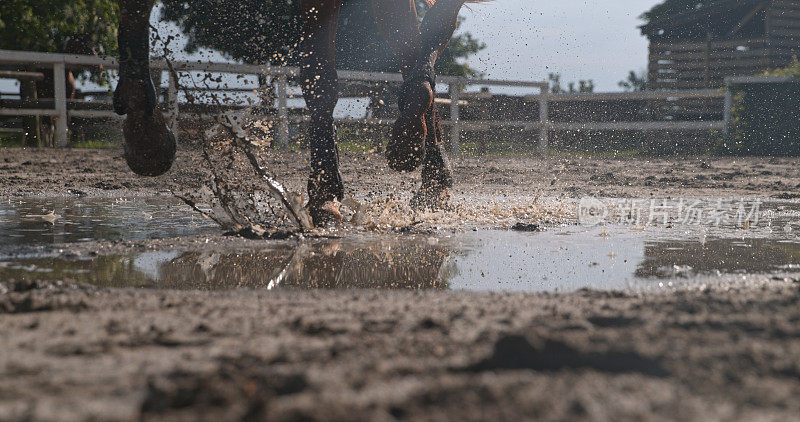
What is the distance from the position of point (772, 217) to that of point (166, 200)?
4.06m

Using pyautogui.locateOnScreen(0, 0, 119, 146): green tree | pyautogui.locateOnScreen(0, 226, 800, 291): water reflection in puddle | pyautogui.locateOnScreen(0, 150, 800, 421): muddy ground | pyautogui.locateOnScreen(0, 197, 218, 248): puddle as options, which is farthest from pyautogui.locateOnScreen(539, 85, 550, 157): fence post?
pyautogui.locateOnScreen(0, 0, 119, 146): green tree

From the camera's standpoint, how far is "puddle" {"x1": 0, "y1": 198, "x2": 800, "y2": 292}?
2379mm

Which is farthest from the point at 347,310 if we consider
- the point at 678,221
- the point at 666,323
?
the point at 678,221

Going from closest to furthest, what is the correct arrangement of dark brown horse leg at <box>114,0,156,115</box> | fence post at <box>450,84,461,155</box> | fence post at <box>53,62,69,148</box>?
1. dark brown horse leg at <box>114,0,156,115</box>
2. fence post at <box>53,62,69,148</box>
3. fence post at <box>450,84,461,155</box>

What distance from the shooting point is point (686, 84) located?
22.4 m

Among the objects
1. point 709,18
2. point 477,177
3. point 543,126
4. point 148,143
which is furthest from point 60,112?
point 709,18

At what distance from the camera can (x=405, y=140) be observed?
352cm

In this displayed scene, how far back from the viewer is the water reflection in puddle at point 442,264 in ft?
7.75

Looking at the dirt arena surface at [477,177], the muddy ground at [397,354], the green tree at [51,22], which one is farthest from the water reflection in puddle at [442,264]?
the green tree at [51,22]

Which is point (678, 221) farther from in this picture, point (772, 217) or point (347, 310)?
point (347, 310)

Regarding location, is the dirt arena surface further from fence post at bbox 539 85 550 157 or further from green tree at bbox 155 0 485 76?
green tree at bbox 155 0 485 76

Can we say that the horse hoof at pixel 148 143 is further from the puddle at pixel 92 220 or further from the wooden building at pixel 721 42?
the wooden building at pixel 721 42

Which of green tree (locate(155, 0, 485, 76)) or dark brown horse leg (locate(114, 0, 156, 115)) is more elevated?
green tree (locate(155, 0, 485, 76))

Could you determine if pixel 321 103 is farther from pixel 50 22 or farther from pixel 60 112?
pixel 50 22
